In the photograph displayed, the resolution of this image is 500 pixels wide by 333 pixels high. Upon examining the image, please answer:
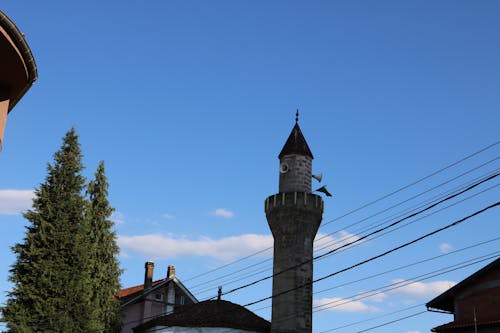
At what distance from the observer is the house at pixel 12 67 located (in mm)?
9695

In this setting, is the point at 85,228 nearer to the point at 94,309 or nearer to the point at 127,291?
the point at 94,309

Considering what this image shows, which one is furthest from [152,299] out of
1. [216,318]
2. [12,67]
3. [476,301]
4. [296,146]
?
[12,67]

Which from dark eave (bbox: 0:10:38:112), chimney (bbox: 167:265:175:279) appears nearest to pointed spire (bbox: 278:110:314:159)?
chimney (bbox: 167:265:175:279)

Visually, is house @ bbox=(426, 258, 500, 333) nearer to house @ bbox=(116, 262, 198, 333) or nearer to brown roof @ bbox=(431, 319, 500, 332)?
brown roof @ bbox=(431, 319, 500, 332)

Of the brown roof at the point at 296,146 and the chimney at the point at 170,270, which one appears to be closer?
the brown roof at the point at 296,146

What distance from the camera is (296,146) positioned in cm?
4272

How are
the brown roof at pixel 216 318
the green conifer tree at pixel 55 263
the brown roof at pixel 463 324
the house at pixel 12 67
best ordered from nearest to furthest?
the house at pixel 12 67 → the brown roof at pixel 463 324 → the green conifer tree at pixel 55 263 → the brown roof at pixel 216 318

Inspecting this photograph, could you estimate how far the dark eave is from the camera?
31.5ft

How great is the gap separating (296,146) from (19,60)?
33159 millimetres

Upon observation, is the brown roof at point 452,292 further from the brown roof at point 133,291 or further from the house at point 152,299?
the brown roof at point 133,291

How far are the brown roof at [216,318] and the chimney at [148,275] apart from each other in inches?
222

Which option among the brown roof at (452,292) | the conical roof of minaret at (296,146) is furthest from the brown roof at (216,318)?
the brown roof at (452,292)

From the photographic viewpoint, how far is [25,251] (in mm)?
32688

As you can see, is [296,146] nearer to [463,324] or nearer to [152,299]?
[152,299]
